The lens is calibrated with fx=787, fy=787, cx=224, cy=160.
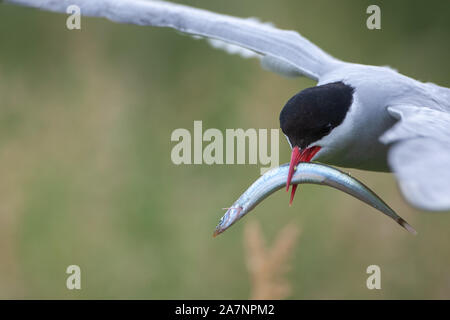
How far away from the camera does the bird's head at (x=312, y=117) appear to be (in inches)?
99.3

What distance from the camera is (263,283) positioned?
115 inches

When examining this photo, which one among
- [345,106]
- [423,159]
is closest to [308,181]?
[345,106]

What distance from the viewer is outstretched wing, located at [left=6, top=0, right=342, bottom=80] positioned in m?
3.21

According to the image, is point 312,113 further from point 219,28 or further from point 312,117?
point 219,28

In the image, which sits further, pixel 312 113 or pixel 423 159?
pixel 312 113

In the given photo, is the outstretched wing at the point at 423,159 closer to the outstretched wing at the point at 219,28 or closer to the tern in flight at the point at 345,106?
the tern in flight at the point at 345,106

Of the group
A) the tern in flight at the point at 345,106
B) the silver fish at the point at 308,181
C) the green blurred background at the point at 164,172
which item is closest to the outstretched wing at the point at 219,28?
the tern in flight at the point at 345,106

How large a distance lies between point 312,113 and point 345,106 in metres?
0.15

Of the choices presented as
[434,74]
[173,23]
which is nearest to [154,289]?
[173,23]

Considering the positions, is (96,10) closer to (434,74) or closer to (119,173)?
(119,173)

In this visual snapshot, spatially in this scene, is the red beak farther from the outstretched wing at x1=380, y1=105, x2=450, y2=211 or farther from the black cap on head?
the outstretched wing at x1=380, y1=105, x2=450, y2=211

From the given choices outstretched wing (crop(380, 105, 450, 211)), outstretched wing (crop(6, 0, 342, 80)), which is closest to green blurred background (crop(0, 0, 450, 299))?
outstretched wing (crop(6, 0, 342, 80))

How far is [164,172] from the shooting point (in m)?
4.46
